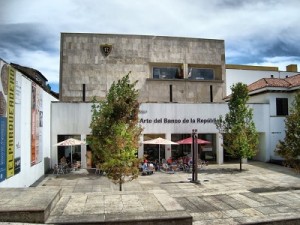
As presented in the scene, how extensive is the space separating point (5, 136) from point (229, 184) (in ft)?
44.3

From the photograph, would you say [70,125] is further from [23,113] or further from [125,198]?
[125,198]

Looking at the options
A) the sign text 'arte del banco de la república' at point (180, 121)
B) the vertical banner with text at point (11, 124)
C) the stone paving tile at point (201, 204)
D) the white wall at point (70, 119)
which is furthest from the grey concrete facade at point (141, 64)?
the stone paving tile at point (201, 204)

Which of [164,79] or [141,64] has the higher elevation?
[141,64]

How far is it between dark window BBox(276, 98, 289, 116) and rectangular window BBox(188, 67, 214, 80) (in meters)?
11.1

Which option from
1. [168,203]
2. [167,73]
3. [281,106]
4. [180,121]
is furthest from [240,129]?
[168,203]

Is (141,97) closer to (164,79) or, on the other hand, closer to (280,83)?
(164,79)

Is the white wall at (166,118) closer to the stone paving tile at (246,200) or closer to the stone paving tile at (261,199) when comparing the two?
the stone paving tile at (246,200)

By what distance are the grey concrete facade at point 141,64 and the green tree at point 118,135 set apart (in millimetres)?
19751

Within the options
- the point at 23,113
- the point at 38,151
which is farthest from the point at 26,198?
the point at 38,151

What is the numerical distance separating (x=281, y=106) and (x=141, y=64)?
52.2 feet

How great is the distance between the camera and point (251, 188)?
1939 centimetres

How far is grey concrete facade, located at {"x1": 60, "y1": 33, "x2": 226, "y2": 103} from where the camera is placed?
37250mm

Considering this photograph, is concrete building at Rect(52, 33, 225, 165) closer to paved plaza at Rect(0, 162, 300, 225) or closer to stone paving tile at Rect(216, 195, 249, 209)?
paved plaza at Rect(0, 162, 300, 225)

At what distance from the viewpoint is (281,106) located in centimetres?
3180
